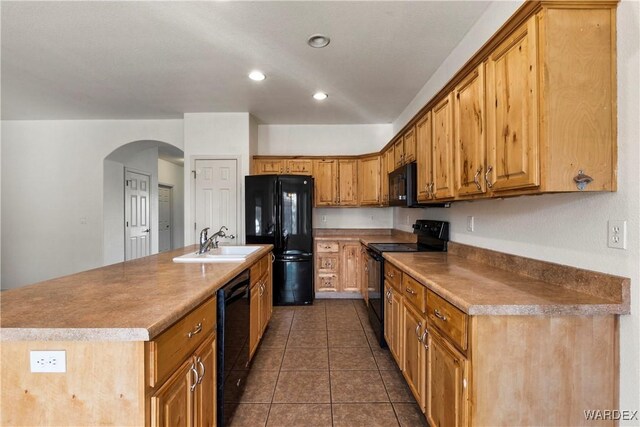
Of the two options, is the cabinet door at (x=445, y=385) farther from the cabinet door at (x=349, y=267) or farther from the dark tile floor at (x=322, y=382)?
the cabinet door at (x=349, y=267)

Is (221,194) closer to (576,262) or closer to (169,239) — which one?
(576,262)

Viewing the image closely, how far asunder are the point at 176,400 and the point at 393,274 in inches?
68.0

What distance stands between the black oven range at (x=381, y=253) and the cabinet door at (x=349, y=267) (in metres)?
1.11

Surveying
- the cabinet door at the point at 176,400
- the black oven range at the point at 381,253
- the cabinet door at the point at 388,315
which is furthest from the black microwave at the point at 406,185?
the cabinet door at the point at 176,400

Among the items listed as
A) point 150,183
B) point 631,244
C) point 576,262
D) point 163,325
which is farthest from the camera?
point 150,183

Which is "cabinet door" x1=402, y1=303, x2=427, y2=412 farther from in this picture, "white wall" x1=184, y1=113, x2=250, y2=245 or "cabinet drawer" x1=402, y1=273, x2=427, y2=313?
"white wall" x1=184, y1=113, x2=250, y2=245

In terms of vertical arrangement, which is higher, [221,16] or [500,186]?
[221,16]

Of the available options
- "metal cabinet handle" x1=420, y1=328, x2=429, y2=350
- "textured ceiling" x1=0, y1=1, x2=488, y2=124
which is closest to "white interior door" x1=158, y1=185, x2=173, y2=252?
"textured ceiling" x1=0, y1=1, x2=488, y2=124

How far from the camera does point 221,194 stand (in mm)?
4371

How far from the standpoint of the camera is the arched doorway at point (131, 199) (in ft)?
15.8

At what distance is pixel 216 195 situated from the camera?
14.3ft

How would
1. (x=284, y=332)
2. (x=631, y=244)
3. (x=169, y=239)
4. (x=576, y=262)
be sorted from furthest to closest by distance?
(x=169, y=239) → (x=284, y=332) → (x=576, y=262) → (x=631, y=244)

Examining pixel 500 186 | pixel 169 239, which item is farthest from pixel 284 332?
pixel 169 239

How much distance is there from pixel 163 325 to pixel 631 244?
1730mm
